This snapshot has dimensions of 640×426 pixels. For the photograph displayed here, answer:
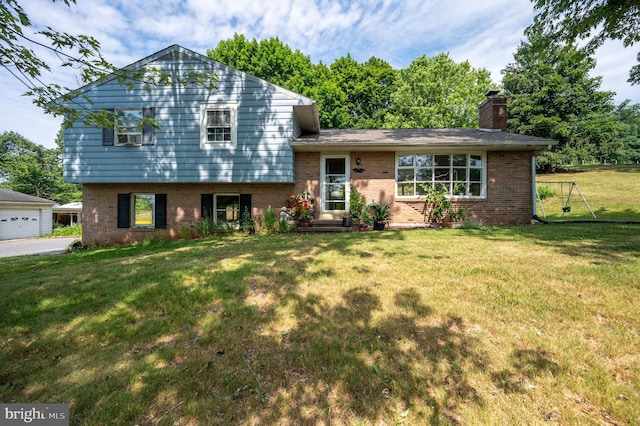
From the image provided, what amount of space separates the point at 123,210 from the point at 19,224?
19.5 metres

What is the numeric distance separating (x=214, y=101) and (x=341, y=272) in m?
8.87

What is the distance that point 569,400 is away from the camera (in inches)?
86.2

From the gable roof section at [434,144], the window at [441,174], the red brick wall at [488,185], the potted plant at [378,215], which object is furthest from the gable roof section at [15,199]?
the window at [441,174]

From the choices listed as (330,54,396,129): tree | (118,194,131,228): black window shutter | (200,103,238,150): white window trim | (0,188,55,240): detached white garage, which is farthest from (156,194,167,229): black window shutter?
(330,54,396,129): tree

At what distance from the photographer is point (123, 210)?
1136 centimetres

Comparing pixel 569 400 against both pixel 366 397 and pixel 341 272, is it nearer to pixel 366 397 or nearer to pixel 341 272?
pixel 366 397

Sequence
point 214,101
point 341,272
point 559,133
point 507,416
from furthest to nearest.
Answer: point 559,133, point 214,101, point 341,272, point 507,416

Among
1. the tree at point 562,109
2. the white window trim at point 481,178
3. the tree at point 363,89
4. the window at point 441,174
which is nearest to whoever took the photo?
the white window trim at point 481,178

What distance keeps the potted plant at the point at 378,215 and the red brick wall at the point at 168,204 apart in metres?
3.31

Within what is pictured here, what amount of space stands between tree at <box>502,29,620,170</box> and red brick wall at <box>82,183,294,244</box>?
28245mm

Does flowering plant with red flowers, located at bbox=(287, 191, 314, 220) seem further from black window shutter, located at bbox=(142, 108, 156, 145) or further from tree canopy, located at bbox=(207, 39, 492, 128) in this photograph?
tree canopy, located at bbox=(207, 39, 492, 128)

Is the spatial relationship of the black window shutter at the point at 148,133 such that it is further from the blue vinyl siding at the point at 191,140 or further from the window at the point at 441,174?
the window at the point at 441,174

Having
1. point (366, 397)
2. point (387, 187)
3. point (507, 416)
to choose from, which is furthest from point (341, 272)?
point (387, 187)

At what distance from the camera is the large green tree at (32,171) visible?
115 feet
